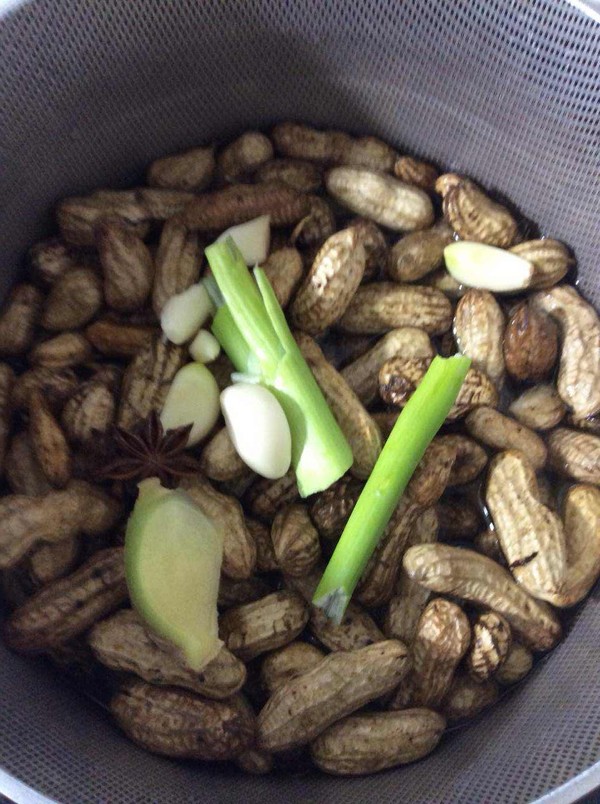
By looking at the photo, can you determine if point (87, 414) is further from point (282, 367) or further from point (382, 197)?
point (382, 197)

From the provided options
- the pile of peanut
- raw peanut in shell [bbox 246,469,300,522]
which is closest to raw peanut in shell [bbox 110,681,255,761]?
the pile of peanut

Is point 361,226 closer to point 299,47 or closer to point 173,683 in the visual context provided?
point 299,47

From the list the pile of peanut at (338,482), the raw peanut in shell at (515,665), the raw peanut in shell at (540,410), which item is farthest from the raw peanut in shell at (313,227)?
the raw peanut in shell at (515,665)

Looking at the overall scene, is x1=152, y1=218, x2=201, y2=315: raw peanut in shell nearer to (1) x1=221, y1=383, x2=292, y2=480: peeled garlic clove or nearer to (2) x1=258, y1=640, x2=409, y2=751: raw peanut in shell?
(1) x1=221, y1=383, x2=292, y2=480: peeled garlic clove

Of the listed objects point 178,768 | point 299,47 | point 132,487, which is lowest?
point 178,768

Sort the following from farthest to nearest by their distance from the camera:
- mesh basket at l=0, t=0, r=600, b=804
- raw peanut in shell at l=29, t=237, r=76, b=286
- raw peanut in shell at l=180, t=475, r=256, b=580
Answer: raw peanut in shell at l=29, t=237, r=76, b=286 < raw peanut in shell at l=180, t=475, r=256, b=580 < mesh basket at l=0, t=0, r=600, b=804

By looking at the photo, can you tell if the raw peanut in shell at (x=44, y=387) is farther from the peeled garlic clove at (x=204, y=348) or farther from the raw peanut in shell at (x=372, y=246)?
the raw peanut in shell at (x=372, y=246)

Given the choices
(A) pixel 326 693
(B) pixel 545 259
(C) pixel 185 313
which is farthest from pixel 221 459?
(B) pixel 545 259

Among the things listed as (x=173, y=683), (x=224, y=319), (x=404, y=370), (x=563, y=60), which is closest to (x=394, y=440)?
(x=404, y=370)

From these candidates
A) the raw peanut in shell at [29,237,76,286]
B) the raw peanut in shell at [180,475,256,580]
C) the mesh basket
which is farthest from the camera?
the raw peanut in shell at [29,237,76,286]
